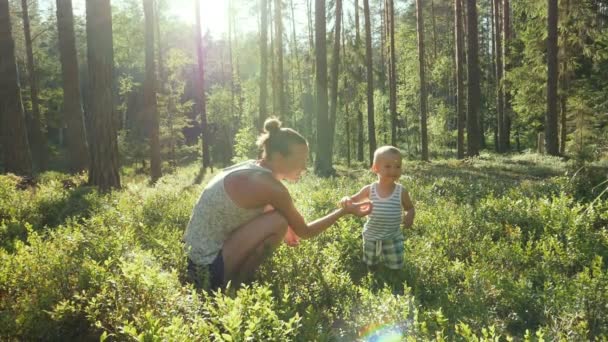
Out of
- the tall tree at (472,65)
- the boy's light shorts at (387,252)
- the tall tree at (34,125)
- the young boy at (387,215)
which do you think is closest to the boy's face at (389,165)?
the young boy at (387,215)

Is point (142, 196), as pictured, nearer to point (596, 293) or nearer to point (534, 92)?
point (596, 293)

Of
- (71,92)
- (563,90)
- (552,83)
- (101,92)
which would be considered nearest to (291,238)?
(101,92)

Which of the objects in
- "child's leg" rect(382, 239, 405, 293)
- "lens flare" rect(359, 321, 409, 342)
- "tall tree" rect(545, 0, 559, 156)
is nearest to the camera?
"lens flare" rect(359, 321, 409, 342)

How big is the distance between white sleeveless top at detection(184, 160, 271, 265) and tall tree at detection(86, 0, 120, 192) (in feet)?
22.9

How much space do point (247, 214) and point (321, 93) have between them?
13.1 m

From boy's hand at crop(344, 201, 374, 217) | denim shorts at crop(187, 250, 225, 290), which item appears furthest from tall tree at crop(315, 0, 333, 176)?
denim shorts at crop(187, 250, 225, 290)

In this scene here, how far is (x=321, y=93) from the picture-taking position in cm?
1700

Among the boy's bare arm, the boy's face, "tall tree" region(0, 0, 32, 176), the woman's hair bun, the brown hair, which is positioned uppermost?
"tall tree" region(0, 0, 32, 176)

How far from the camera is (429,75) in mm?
40531

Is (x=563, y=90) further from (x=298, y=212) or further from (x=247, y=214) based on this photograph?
(x=247, y=214)

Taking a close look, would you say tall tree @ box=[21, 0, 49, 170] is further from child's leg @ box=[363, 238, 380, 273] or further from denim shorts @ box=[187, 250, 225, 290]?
child's leg @ box=[363, 238, 380, 273]

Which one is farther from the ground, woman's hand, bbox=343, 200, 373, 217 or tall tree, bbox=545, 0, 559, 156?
tall tree, bbox=545, 0, 559, 156

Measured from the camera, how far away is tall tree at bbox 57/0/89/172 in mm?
15125

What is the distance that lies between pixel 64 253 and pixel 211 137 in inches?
1783
